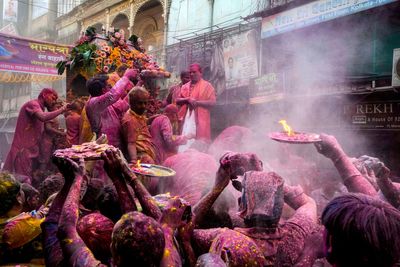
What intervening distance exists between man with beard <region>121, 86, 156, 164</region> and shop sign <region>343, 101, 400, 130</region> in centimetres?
509

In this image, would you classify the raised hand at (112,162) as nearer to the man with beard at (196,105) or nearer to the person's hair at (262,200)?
the person's hair at (262,200)

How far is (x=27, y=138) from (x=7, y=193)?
4258 mm

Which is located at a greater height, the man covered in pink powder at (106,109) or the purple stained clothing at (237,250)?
the man covered in pink powder at (106,109)

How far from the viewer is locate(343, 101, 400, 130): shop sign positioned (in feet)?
23.2

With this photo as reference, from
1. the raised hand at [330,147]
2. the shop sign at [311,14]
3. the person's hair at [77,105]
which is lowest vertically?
the raised hand at [330,147]

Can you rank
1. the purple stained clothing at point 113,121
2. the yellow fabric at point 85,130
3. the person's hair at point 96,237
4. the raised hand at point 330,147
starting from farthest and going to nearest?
the yellow fabric at point 85,130 → the purple stained clothing at point 113,121 → the raised hand at point 330,147 → the person's hair at point 96,237

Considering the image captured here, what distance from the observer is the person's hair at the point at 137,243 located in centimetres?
159

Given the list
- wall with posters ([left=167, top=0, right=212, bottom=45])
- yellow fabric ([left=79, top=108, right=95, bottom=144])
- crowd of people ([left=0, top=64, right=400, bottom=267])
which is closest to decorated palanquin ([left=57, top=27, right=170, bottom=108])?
yellow fabric ([left=79, top=108, right=95, bottom=144])

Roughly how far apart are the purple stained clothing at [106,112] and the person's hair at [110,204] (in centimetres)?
180

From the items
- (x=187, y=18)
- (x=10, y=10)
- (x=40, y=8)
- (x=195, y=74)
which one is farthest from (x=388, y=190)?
(x=10, y=10)

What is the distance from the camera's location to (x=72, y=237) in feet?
6.46

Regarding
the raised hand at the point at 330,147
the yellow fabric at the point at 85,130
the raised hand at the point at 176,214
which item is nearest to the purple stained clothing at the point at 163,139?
the yellow fabric at the point at 85,130

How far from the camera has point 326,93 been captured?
8000 millimetres

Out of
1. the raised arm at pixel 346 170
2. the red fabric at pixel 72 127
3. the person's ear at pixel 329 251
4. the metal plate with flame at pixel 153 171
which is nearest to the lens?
the person's ear at pixel 329 251
